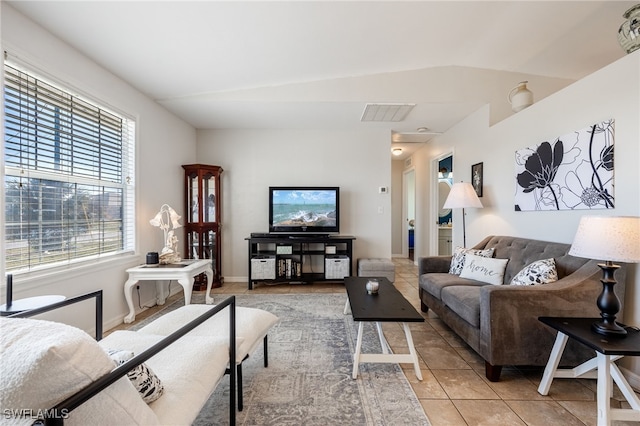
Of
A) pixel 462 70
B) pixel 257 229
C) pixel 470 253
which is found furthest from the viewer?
pixel 257 229

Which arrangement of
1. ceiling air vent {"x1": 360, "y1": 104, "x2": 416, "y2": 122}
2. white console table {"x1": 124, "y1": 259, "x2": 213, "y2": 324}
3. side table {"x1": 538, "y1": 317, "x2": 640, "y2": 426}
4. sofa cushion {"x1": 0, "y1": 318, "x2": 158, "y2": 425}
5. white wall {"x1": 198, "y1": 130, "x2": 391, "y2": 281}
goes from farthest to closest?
white wall {"x1": 198, "y1": 130, "x2": 391, "y2": 281}, ceiling air vent {"x1": 360, "y1": 104, "x2": 416, "y2": 122}, white console table {"x1": 124, "y1": 259, "x2": 213, "y2": 324}, side table {"x1": 538, "y1": 317, "x2": 640, "y2": 426}, sofa cushion {"x1": 0, "y1": 318, "x2": 158, "y2": 425}

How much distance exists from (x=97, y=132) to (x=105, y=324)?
1780mm

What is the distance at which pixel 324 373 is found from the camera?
1.89 m

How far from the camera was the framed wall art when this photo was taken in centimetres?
357

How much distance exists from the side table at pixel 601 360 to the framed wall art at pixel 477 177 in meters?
2.15

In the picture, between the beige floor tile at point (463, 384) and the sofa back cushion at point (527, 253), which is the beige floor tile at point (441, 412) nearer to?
the beige floor tile at point (463, 384)

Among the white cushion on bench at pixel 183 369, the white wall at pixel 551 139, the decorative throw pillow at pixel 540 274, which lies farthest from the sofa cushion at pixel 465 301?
the white cushion on bench at pixel 183 369

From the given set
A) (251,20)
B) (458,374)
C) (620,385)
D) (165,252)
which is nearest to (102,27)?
(251,20)

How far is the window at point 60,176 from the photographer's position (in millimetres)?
1859

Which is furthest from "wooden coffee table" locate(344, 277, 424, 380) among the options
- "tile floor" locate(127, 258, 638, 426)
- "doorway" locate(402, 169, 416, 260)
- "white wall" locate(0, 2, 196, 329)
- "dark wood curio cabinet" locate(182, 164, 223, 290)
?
"doorway" locate(402, 169, 416, 260)

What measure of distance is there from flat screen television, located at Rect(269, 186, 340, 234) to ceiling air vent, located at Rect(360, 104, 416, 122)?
3.81ft

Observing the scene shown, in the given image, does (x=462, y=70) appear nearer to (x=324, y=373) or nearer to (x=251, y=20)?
(x=251, y=20)

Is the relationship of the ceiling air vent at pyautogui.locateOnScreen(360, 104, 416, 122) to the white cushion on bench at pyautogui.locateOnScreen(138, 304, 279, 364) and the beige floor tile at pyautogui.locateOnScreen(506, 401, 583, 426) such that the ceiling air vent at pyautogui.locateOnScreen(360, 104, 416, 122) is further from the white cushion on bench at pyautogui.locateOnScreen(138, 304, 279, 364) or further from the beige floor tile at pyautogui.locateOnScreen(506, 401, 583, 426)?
the beige floor tile at pyautogui.locateOnScreen(506, 401, 583, 426)

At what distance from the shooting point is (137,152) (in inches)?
119
